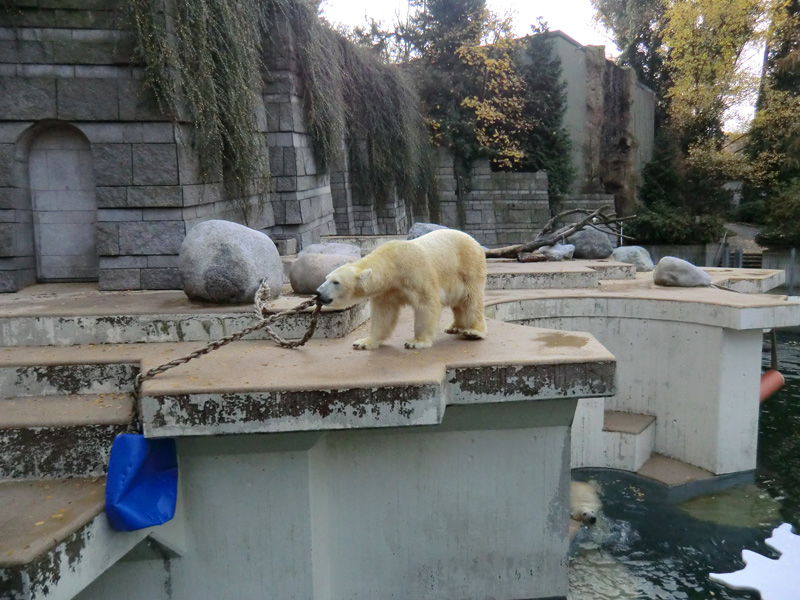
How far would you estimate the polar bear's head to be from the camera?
3320 mm

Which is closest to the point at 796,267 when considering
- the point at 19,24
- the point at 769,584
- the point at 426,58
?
the point at 426,58

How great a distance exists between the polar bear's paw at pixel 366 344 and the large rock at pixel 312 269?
1.21 metres

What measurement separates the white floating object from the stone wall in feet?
16.3

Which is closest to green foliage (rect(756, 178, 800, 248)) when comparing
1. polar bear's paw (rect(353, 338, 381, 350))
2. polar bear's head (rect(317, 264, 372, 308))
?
polar bear's paw (rect(353, 338, 381, 350))

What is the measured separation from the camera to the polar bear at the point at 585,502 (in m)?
5.82

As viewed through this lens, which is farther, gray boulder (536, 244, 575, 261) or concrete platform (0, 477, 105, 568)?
gray boulder (536, 244, 575, 261)

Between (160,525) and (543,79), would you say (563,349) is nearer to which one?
(160,525)

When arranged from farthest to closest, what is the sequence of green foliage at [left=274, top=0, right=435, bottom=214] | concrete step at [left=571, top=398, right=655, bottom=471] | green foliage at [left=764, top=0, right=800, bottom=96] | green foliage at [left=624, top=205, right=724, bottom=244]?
green foliage at [left=764, top=0, right=800, bottom=96] < green foliage at [left=624, top=205, right=724, bottom=244] < green foliage at [left=274, top=0, right=435, bottom=214] < concrete step at [left=571, top=398, right=655, bottom=471]

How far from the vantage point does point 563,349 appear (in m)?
3.57

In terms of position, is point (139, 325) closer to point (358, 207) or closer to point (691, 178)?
point (358, 207)

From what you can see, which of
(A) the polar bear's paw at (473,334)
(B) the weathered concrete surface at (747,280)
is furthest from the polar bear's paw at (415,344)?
(B) the weathered concrete surface at (747,280)

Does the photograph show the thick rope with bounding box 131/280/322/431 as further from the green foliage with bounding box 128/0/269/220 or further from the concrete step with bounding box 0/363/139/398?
the green foliage with bounding box 128/0/269/220

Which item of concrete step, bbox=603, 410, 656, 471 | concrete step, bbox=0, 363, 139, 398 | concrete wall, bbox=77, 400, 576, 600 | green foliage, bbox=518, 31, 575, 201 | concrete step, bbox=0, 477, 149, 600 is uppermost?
green foliage, bbox=518, 31, 575, 201

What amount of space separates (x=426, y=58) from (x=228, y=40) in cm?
1191
